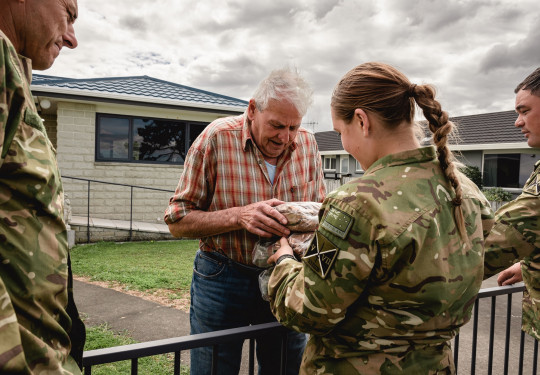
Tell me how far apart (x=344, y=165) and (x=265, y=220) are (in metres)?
30.8

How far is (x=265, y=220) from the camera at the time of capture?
Result: 1.82m

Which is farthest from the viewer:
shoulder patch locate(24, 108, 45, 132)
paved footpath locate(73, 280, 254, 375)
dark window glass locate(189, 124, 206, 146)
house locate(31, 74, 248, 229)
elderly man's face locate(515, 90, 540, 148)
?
dark window glass locate(189, 124, 206, 146)

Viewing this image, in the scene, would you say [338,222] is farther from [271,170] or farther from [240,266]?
[271,170]

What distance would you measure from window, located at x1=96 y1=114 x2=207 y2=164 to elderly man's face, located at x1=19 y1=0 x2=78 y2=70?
10580mm

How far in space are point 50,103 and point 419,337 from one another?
1134cm

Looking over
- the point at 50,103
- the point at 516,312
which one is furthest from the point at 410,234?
the point at 50,103

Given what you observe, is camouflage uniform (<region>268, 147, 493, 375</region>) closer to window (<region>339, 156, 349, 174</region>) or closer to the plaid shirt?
the plaid shirt

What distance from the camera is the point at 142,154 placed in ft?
38.5

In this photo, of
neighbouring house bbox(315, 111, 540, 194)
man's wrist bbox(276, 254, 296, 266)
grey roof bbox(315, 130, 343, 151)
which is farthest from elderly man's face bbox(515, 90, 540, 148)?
grey roof bbox(315, 130, 343, 151)

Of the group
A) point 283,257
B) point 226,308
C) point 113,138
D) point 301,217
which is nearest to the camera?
point 283,257

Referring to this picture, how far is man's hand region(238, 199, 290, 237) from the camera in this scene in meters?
1.80

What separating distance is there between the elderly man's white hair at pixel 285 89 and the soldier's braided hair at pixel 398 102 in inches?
30.5

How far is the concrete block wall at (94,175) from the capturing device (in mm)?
10516

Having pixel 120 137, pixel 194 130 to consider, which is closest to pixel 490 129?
pixel 194 130
